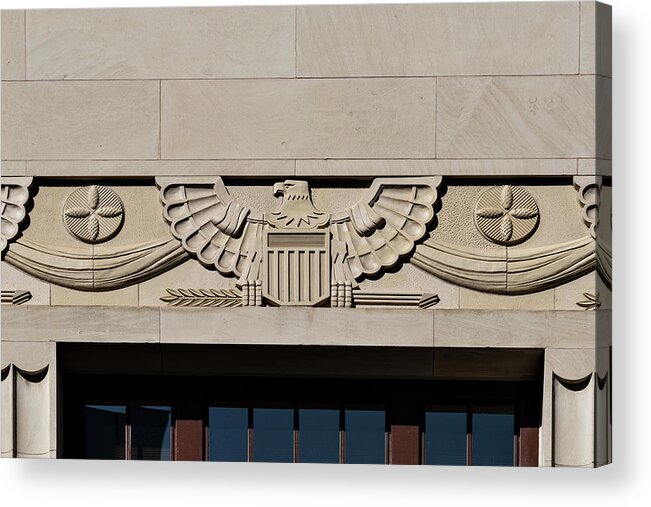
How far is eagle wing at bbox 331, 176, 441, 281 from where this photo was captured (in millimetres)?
12094

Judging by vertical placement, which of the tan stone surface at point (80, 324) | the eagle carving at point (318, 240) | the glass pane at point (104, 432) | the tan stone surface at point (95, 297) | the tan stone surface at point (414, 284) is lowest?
the glass pane at point (104, 432)

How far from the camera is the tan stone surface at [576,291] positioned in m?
12.0

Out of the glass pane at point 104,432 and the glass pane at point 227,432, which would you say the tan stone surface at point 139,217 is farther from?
the glass pane at point 227,432

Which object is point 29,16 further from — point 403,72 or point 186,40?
point 403,72

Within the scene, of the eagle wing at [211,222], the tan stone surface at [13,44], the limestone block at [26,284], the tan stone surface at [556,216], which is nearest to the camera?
the tan stone surface at [556,216]

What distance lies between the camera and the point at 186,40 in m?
12.2

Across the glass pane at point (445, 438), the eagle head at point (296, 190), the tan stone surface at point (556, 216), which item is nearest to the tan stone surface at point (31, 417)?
the eagle head at point (296, 190)

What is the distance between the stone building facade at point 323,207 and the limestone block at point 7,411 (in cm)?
3

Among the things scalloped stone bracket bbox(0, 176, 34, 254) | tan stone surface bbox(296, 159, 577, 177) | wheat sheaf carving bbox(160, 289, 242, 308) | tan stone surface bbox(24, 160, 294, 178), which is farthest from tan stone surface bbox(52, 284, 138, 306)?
tan stone surface bbox(296, 159, 577, 177)

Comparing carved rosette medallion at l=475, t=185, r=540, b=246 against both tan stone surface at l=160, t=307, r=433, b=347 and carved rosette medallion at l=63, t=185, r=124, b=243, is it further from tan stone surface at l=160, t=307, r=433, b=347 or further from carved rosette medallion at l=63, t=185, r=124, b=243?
carved rosette medallion at l=63, t=185, r=124, b=243

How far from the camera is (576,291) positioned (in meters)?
12.0

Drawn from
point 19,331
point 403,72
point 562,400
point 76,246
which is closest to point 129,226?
point 76,246

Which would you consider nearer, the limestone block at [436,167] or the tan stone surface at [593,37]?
the tan stone surface at [593,37]

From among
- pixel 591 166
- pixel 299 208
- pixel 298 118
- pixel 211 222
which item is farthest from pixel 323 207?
pixel 591 166
